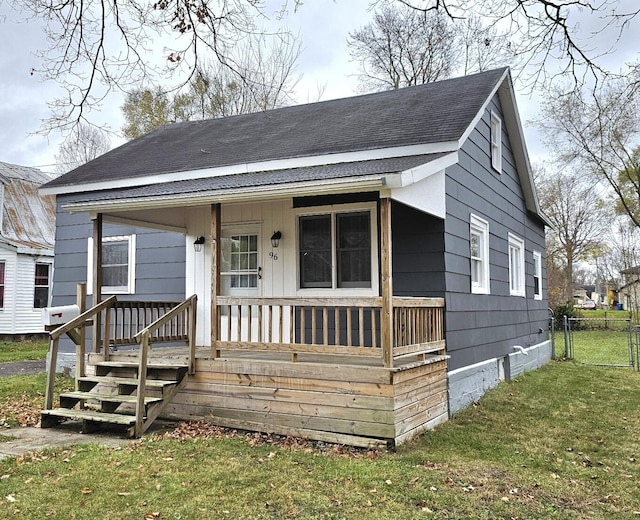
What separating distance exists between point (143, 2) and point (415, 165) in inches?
130

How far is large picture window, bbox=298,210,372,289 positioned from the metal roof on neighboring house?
12517mm

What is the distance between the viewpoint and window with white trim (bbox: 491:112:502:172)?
10672 millimetres

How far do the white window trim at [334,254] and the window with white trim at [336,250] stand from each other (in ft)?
0.05

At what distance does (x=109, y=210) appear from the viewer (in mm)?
7742

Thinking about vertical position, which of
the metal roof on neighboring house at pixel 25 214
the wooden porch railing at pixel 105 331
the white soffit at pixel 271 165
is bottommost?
the wooden porch railing at pixel 105 331

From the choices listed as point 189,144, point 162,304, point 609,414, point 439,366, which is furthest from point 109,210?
point 609,414

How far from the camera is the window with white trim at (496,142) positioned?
1067 cm

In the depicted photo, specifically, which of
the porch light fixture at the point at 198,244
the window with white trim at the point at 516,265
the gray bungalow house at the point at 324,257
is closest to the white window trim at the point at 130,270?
the gray bungalow house at the point at 324,257

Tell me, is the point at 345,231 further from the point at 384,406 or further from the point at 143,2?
the point at 143,2

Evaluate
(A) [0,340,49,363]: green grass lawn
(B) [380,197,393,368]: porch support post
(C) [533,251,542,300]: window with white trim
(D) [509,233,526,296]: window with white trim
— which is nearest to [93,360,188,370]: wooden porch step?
(B) [380,197,393,368]: porch support post

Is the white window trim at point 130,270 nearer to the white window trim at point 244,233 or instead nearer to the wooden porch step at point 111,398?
the white window trim at point 244,233

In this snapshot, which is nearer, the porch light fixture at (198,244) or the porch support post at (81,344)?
the porch support post at (81,344)

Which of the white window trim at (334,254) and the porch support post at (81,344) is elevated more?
the white window trim at (334,254)

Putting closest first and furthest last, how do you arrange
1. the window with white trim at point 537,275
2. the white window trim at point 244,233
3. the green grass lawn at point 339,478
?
the green grass lawn at point 339,478
the white window trim at point 244,233
the window with white trim at point 537,275
